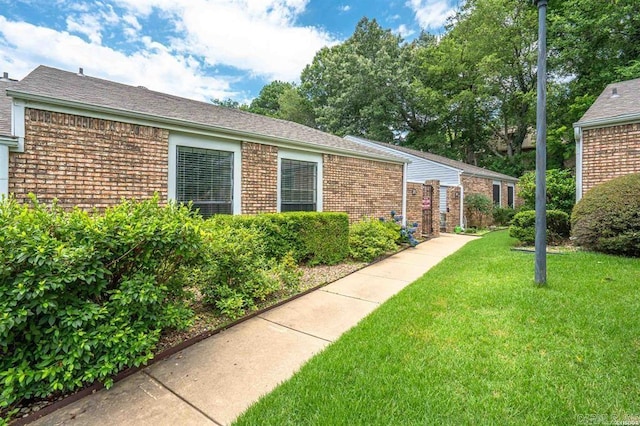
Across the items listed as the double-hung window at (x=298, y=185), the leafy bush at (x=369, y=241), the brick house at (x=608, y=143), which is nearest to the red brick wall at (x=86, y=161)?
the double-hung window at (x=298, y=185)

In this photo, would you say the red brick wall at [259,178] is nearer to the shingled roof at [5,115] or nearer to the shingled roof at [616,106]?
the shingled roof at [5,115]

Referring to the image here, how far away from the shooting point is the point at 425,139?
26.6 metres

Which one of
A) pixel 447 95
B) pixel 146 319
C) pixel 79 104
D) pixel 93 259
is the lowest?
pixel 146 319

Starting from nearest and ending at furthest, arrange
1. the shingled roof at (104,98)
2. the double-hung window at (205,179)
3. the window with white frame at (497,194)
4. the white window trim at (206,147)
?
1. the shingled roof at (104,98)
2. the white window trim at (206,147)
3. the double-hung window at (205,179)
4. the window with white frame at (497,194)

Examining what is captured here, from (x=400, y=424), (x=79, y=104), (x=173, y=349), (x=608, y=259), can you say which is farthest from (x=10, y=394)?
(x=608, y=259)

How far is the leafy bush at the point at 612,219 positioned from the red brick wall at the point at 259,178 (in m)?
7.24

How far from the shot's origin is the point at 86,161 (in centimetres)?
495

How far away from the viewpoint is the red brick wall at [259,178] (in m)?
6.88

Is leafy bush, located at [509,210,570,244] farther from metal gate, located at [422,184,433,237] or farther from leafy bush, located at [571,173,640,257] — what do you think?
metal gate, located at [422,184,433,237]

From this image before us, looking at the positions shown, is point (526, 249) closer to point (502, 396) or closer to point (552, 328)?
point (552, 328)

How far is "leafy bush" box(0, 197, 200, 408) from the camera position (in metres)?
2.18

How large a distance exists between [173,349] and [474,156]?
30.1m

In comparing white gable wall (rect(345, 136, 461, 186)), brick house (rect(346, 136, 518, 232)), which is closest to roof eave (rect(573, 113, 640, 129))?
brick house (rect(346, 136, 518, 232))

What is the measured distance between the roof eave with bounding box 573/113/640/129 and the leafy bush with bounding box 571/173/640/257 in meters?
1.93
